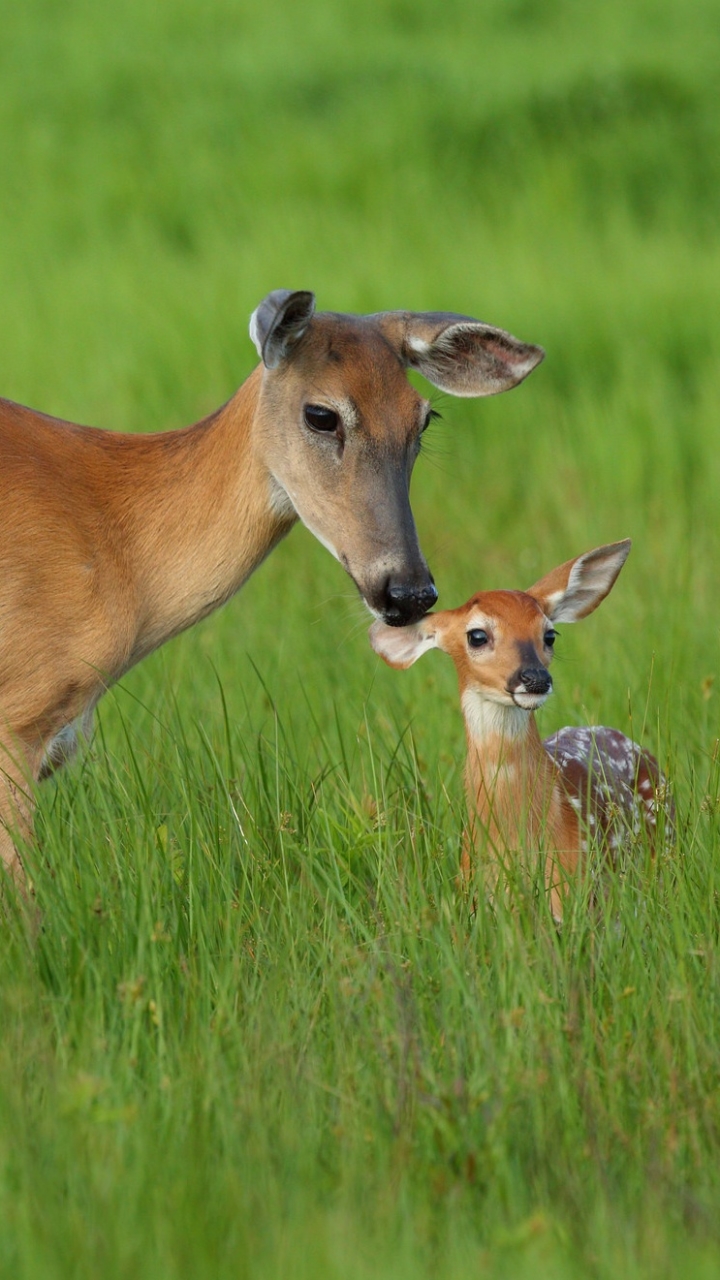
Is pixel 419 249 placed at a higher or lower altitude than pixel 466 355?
higher

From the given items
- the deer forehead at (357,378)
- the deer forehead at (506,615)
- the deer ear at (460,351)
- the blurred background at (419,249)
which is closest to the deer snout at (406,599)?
the deer forehead at (506,615)

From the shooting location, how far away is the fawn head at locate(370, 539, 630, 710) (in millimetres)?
4168

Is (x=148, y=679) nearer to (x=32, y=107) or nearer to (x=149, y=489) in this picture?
(x=149, y=489)

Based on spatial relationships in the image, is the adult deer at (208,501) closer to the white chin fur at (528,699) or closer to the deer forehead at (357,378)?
the deer forehead at (357,378)

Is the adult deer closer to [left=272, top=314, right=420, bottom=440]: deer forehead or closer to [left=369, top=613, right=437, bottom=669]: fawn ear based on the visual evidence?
[left=272, top=314, right=420, bottom=440]: deer forehead

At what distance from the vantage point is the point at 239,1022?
3.57 metres

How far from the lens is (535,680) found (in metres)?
4.11

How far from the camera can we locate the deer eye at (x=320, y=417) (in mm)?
4426

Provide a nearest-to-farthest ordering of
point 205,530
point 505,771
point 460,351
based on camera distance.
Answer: point 505,771 → point 205,530 → point 460,351

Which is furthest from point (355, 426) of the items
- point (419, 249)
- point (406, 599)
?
point (419, 249)

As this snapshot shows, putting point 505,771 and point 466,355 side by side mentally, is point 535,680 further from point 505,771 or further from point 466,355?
point 466,355

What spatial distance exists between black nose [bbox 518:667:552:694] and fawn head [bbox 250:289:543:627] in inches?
11.9

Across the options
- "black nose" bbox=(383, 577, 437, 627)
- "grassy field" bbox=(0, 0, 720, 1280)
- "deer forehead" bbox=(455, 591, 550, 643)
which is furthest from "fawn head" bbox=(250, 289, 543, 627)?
"grassy field" bbox=(0, 0, 720, 1280)

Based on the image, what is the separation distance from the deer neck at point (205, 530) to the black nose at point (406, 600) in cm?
57
